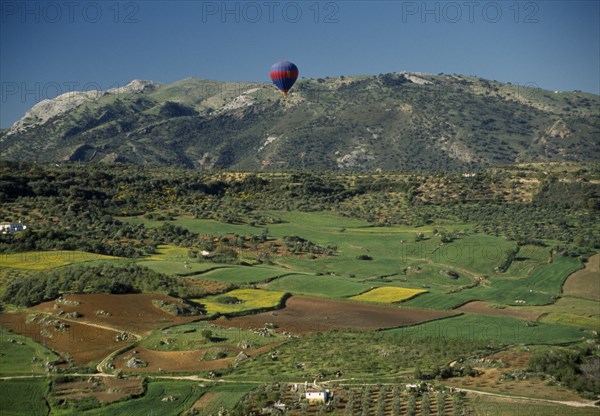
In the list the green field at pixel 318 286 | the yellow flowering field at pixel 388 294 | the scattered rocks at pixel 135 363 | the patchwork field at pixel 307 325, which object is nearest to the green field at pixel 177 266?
the patchwork field at pixel 307 325

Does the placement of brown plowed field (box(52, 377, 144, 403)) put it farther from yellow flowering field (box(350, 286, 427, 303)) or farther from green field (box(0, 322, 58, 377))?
yellow flowering field (box(350, 286, 427, 303))

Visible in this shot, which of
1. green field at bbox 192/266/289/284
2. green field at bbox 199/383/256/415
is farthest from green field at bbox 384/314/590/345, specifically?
green field at bbox 192/266/289/284

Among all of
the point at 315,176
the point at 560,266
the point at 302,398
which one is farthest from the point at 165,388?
the point at 315,176

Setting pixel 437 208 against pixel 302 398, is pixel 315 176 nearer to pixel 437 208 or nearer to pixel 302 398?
pixel 437 208

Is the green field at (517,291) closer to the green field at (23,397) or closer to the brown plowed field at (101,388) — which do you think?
the brown plowed field at (101,388)

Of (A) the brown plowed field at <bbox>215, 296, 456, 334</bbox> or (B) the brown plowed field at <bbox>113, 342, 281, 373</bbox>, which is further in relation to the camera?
(A) the brown plowed field at <bbox>215, 296, 456, 334</bbox>

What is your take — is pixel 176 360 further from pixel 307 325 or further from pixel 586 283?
pixel 586 283

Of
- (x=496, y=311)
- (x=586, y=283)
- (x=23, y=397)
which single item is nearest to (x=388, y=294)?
(x=496, y=311)
